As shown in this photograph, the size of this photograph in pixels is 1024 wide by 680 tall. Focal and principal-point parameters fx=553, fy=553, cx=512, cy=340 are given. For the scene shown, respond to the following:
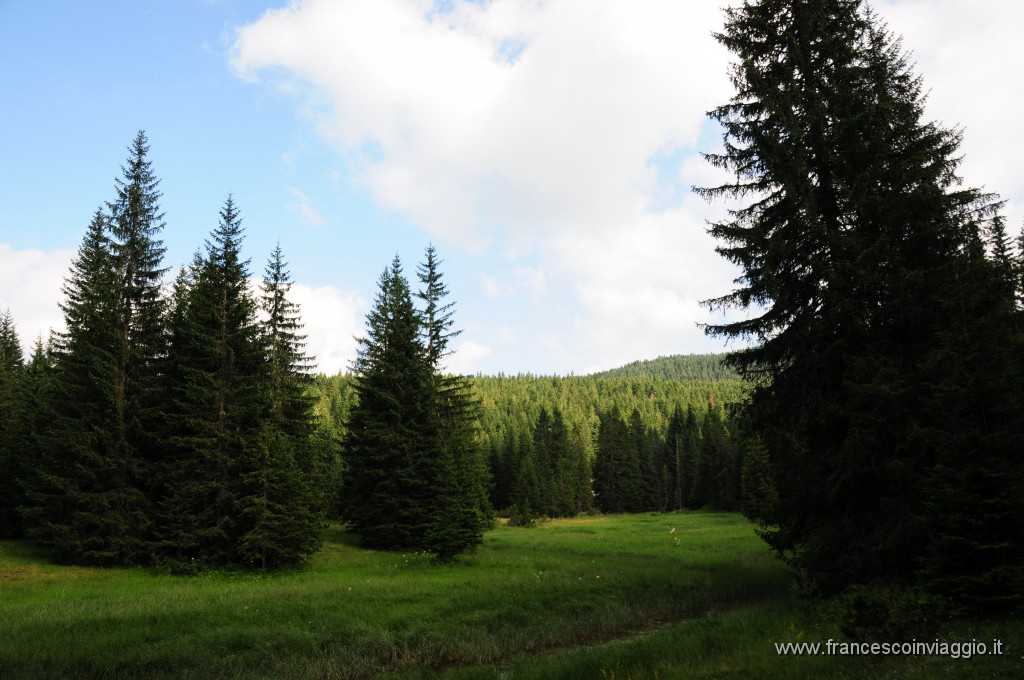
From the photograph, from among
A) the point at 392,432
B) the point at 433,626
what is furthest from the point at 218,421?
the point at 433,626

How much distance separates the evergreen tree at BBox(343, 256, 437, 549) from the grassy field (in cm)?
663

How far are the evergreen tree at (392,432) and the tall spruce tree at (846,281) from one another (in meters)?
23.0

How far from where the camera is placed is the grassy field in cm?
1134

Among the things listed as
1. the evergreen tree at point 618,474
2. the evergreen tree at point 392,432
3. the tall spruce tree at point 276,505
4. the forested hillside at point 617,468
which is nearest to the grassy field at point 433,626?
the tall spruce tree at point 276,505

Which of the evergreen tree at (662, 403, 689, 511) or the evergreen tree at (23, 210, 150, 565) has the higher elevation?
the evergreen tree at (23, 210, 150, 565)

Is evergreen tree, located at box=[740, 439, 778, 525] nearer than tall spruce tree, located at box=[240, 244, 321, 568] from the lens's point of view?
No

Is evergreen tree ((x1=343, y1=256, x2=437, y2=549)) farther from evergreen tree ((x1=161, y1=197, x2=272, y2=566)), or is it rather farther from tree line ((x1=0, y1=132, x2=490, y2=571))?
evergreen tree ((x1=161, y1=197, x2=272, y2=566))

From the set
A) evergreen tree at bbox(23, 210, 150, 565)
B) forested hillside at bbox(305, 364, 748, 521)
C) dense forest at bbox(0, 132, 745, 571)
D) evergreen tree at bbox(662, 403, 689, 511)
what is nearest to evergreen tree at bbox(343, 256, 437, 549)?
dense forest at bbox(0, 132, 745, 571)

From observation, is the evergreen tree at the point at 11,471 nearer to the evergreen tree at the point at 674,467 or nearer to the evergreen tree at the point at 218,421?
the evergreen tree at the point at 218,421

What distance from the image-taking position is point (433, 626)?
55.2ft

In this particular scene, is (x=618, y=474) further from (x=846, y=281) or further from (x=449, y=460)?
(x=846, y=281)

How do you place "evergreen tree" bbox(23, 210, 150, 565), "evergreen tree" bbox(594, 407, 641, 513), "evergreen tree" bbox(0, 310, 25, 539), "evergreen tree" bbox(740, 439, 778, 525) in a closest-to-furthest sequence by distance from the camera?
1. "evergreen tree" bbox(23, 210, 150, 565)
2. "evergreen tree" bbox(0, 310, 25, 539)
3. "evergreen tree" bbox(740, 439, 778, 525)
4. "evergreen tree" bbox(594, 407, 641, 513)

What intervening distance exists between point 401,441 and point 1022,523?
99.7ft

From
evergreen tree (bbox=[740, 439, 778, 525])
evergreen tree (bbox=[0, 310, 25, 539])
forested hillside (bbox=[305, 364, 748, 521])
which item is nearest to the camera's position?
evergreen tree (bbox=[0, 310, 25, 539])
